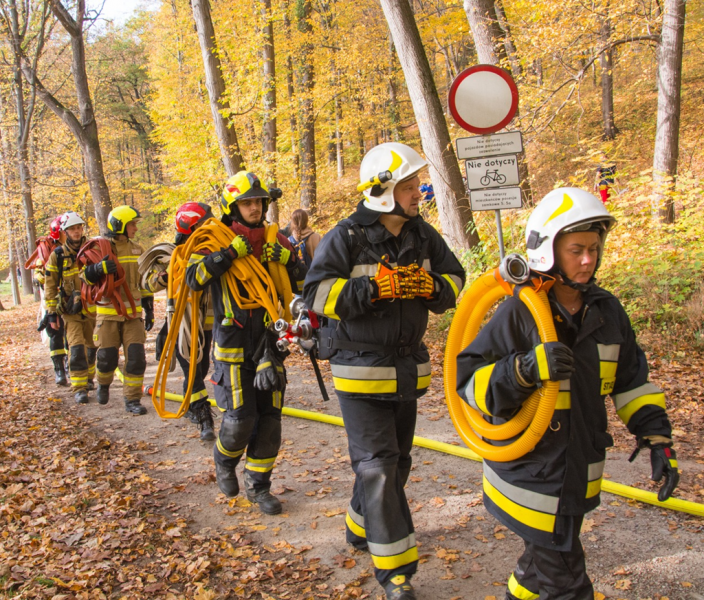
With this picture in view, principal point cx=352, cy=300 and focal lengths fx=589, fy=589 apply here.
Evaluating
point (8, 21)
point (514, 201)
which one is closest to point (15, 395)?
point (514, 201)

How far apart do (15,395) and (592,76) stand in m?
26.6

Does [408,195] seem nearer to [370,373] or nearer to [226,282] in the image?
[370,373]

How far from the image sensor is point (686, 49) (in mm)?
22641

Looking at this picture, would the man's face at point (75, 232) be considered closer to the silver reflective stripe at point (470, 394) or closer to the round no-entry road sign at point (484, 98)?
the round no-entry road sign at point (484, 98)

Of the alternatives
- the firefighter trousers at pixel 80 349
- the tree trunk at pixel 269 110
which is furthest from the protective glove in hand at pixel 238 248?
the tree trunk at pixel 269 110

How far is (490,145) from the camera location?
566cm

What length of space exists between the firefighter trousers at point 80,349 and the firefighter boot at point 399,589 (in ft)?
19.6

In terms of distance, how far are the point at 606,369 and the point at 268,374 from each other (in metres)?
2.39

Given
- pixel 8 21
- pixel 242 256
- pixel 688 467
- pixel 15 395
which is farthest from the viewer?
pixel 8 21

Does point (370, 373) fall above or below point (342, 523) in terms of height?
above

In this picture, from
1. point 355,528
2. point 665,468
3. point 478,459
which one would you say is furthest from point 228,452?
point 665,468

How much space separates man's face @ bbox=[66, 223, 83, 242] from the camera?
7.73 meters

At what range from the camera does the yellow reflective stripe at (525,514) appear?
2.29 m

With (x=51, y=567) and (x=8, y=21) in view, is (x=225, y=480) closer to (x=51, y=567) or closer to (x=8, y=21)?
(x=51, y=567)
